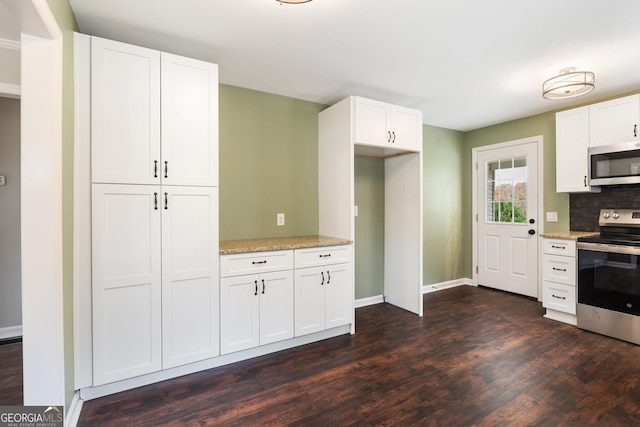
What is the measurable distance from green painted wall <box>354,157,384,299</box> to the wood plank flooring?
2.91ft

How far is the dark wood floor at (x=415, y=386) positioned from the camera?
1847 mm

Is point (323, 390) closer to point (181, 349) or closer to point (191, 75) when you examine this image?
point (181, 349)

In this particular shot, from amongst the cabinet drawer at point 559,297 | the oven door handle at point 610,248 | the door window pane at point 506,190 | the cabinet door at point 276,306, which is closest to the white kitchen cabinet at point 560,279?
the cabinet drawer at point 559,297

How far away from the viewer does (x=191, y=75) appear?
2316 mm

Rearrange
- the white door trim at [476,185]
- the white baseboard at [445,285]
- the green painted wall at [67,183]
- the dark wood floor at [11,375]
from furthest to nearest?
the white baseboard at [445,285], the white door trim at [476,185], the dark wood floor at [11,375], the green painted wall at [67,183]

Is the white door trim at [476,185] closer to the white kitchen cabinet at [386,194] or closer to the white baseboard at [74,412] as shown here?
the white kitchen cabinet at [386,194]

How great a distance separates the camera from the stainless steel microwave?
3.02 meters

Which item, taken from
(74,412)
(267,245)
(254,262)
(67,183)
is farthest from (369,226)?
(74,412)

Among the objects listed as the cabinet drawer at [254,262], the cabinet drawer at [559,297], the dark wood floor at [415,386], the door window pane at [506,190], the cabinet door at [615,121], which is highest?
the cabinet door at [615,121]

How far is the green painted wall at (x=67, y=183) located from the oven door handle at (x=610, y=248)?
171 inches

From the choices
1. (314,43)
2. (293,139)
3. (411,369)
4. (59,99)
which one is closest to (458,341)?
(411,369)

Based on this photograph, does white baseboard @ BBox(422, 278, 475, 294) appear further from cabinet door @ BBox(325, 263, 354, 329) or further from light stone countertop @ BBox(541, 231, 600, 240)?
cabinet door @ BBox(325, 263, 354, 329)

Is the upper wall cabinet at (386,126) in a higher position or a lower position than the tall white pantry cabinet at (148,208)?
higher

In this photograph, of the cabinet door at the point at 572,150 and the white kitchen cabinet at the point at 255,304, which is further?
the cabinet door at the point at 572,150
